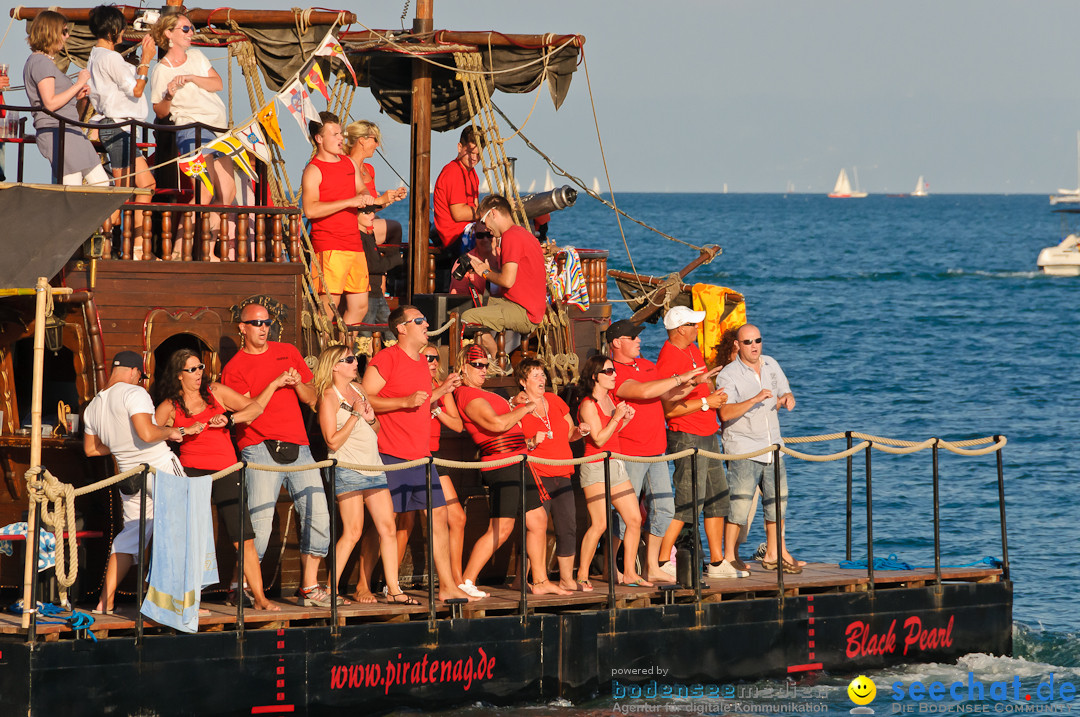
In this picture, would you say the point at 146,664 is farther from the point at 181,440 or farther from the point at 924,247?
the point at 924,247

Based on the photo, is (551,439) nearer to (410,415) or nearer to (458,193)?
(410,415)

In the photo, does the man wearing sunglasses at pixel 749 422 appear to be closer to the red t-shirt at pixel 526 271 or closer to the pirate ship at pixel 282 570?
the pirate ship at pixel 282 570

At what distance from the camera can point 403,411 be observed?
10.2 meters

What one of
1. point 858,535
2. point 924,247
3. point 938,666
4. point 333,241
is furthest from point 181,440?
point 924,247

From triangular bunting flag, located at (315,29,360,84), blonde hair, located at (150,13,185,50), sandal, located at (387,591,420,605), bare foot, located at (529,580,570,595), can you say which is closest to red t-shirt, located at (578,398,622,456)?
bare foot, located at (529,580,570,595)

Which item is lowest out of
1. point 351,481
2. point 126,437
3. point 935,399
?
point 935,399

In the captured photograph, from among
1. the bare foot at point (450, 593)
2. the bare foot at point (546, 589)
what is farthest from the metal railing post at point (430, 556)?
the bare foot at point (546, 589)

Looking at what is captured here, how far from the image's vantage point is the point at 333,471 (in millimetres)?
9703

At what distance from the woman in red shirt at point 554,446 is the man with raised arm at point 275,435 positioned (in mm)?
1621

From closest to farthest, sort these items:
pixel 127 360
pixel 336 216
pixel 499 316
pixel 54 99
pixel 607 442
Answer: pixel 127 360 → pixel 54 99 → pixel 607 442 → pixel 336 216 → pixel 499 316

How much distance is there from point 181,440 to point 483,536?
2.40 m

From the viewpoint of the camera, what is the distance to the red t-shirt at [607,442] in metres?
10.9

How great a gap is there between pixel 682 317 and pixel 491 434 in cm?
197

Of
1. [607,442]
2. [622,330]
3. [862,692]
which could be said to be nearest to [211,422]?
[607,442]
